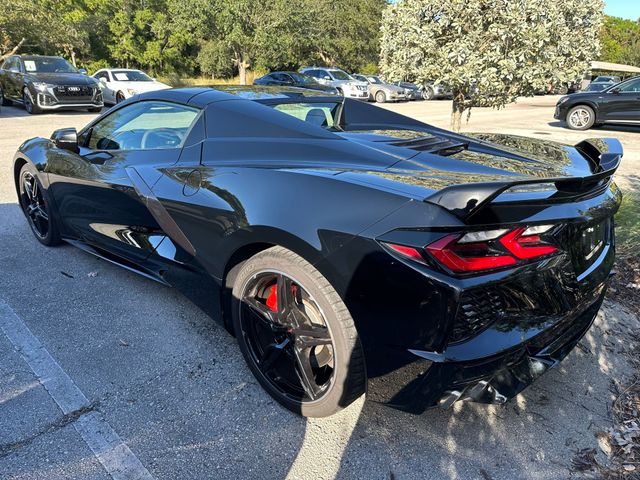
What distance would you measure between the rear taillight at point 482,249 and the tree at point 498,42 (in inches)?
122

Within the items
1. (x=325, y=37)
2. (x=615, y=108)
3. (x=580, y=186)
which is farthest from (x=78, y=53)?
(x=580, y=186)

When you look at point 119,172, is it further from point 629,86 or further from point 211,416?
point 629,86

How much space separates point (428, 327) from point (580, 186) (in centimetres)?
88

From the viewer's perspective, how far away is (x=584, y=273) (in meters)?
2.14

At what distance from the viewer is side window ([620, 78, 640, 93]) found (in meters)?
12.9

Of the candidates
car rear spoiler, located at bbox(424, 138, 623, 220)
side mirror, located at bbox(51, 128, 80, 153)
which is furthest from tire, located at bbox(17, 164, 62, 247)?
car rear spoiler, located at bbox(424, 138, 623, 220)

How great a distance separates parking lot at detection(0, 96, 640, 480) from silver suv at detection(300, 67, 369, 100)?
2089cm

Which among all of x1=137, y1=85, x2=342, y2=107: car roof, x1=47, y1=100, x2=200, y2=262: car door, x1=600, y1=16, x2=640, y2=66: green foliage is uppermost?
x1=600, y1=16, x2=640, y2=66: green foliage

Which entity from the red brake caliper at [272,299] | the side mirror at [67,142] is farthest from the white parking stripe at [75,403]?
the side mirror at [67,142]

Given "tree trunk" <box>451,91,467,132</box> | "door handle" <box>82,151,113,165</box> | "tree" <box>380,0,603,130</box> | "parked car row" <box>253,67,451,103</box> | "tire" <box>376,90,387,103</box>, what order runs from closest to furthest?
1. "door handle" <box>82,151,113,165</box>
2. "tree" <box>380,0,603,130</box>
3. "tree trunk" <box>451,91,467,132</box>
4. "parked car row" <box>253,67,451,103</box>
5. "tire" <box>376,90,387,103</box>

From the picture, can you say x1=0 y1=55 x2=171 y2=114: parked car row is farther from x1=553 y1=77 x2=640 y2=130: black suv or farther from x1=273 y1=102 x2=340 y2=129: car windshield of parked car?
x1=273 y1=102 x2=340 y2=129: car windshield of parked car

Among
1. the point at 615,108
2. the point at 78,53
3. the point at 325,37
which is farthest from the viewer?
the point at 325,37

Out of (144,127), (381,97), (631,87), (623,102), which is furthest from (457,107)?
(381,97)

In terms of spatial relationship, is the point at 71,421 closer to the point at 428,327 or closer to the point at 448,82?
the point at 428,327
